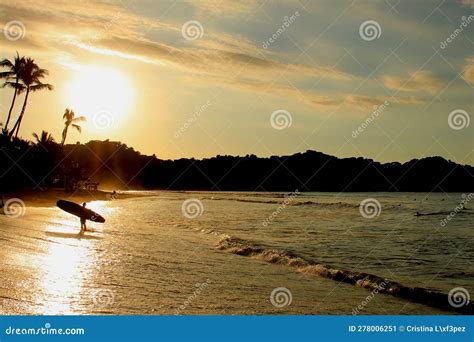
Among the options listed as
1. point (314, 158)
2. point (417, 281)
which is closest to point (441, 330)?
point (417, 281)

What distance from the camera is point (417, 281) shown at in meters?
15.0

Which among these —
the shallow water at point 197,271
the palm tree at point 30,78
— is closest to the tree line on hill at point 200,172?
the palm tree at point 30,78

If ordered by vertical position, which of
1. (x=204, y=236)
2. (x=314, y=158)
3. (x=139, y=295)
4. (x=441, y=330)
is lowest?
Result: (x=441, y=330)

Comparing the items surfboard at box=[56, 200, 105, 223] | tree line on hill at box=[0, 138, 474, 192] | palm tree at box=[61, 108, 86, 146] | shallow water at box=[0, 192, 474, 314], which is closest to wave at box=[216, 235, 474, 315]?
shallow water at box=[0, 192, 474, 314]

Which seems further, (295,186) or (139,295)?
(295,186)

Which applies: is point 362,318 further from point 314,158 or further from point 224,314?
point 314,158

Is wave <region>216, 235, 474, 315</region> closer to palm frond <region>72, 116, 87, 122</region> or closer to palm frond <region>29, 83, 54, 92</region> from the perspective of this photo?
palm frond <region>29, 83, 54, 92</region>

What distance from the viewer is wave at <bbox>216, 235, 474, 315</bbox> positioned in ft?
41.8

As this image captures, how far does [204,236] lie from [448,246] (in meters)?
11.4

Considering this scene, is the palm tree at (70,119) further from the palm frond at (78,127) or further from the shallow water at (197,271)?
the shallow water at (197,271)

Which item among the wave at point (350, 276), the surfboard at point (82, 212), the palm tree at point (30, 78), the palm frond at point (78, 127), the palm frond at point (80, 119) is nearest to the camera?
the wave at point (350, 276)

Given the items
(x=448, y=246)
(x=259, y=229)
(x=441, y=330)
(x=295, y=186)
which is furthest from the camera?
(x=295, y=186)

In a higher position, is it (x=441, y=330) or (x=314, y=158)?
(x=314, y=158)

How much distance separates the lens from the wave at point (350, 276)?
41.8ft
